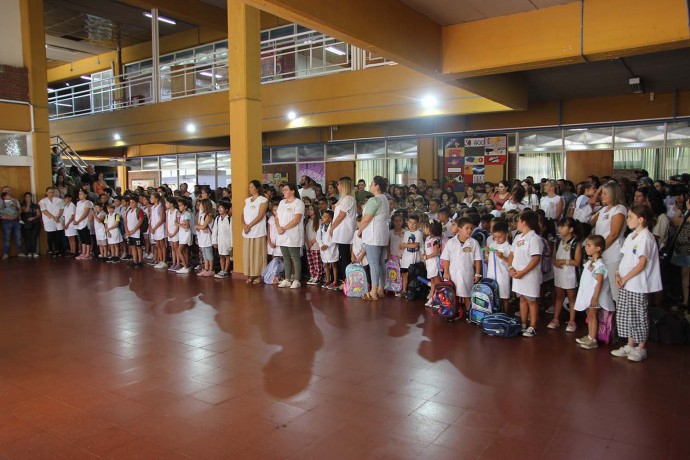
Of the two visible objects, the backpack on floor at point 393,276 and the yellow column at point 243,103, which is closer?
the backpack on floor at point 393,276

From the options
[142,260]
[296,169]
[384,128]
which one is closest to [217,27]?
[296,169]

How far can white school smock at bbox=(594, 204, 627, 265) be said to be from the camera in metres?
5.70

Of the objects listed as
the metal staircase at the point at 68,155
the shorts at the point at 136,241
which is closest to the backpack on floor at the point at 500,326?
the shorts at the point at 136,241

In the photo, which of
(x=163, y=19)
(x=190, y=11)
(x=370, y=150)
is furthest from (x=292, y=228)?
(x=163, y=19)

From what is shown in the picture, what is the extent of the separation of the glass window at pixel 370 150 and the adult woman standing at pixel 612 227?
10539 mm

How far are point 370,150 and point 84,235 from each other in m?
8.42

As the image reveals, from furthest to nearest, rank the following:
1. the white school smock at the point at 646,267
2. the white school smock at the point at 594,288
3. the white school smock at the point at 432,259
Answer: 1. the white school smock at the point at 432,259
2. the white school smock at the point at 594,288
3. the white school smock at the point at 646,267

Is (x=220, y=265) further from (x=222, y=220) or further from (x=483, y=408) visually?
(x=483, y=408)

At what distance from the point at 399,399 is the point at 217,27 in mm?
17322

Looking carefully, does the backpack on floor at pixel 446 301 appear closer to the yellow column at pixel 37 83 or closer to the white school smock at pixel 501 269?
the white school smock at pixel 501 269

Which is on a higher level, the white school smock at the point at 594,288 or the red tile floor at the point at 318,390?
the white school smock at the point at 594,288

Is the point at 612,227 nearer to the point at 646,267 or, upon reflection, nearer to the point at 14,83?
the point at 646,267

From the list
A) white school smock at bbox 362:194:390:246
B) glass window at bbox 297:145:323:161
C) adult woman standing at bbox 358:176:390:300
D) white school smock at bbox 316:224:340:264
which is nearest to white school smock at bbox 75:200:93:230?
white school smock at bbox 316:224:340:264

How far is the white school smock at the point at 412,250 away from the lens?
297 inches
